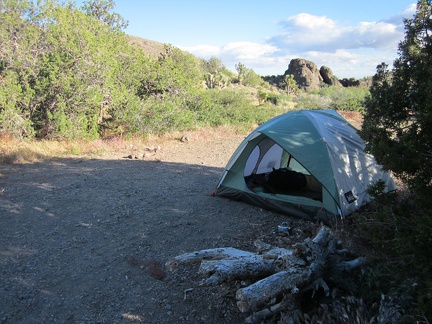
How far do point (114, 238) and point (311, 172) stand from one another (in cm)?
326

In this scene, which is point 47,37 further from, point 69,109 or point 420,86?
point 420,86

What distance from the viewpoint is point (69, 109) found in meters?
12.0

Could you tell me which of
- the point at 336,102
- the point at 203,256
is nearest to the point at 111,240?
the point at 203,256

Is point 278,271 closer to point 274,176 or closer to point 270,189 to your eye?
point 270,189

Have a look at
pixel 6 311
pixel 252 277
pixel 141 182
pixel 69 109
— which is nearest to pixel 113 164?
pixel 141 182

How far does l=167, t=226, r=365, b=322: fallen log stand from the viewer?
295cm

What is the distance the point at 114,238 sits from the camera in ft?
17.0

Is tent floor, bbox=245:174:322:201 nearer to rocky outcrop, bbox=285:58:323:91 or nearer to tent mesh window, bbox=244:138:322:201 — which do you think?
tent mesh window, bbox=244:138:322:201

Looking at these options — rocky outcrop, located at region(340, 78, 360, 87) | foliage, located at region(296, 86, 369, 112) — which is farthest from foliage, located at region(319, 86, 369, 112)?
rocky outcrop, located at region(340, 78, 360, 87)

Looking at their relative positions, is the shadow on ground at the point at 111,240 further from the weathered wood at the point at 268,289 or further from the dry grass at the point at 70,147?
the dry grass at the point at 70,147

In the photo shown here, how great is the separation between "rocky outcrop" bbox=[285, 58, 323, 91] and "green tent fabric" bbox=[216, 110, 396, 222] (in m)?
37.0

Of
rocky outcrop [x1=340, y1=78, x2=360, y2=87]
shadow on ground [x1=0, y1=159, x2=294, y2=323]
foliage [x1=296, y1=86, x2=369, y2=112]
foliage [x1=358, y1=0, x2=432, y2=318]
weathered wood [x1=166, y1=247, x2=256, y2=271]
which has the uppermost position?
rocky outcrop [x1=340, y1=78, x2=360, y2=87]

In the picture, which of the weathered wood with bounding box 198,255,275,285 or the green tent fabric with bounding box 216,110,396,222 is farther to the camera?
the green tent fabric with bounding box 216,110,396,222

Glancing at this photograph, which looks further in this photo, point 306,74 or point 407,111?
point 306,74
